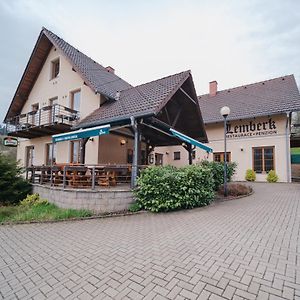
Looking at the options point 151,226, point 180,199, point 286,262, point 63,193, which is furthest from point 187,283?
point 63,193

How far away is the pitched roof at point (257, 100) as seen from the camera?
16.6m

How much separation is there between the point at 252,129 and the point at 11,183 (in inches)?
Result: 728

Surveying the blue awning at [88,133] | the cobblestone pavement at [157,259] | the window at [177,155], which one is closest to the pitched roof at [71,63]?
the blue awning at [88,133]

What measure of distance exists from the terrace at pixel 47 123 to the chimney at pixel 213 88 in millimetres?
16709

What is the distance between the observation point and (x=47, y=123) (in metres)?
13.4

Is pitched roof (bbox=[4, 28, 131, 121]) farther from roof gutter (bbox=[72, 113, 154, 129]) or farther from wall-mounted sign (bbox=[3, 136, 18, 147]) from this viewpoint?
wall-mounted sign (bbox=[3, 136, 18, 147])

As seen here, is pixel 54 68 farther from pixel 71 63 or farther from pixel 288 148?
pixel 288 148

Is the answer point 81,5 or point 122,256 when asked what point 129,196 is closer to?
point 122,256

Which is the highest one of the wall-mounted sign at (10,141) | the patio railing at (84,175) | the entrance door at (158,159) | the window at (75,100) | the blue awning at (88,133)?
the window at (75,100)

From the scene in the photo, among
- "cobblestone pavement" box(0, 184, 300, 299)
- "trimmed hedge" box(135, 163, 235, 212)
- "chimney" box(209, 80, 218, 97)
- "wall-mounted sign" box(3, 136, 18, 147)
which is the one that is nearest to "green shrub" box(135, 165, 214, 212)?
"trimmed hedge" box(135, 163, 235, 212)

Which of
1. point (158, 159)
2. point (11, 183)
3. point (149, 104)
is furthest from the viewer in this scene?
point (158, 159)

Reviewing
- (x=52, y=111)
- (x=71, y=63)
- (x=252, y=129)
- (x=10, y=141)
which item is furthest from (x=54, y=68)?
(x=252, y=129)

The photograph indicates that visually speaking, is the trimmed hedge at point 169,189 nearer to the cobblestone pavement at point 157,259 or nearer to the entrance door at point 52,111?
the cobblestone pavement at point 157,259

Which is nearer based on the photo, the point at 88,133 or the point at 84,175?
the point at 88,133
